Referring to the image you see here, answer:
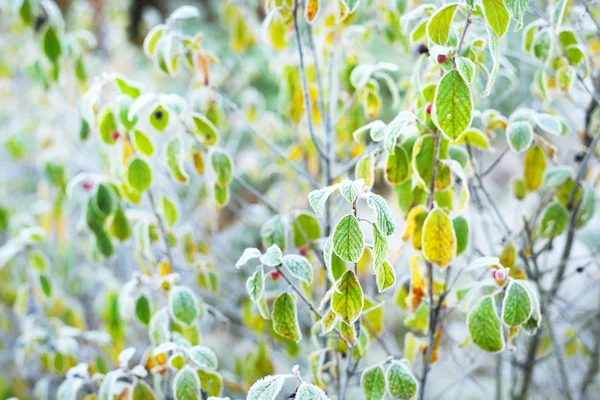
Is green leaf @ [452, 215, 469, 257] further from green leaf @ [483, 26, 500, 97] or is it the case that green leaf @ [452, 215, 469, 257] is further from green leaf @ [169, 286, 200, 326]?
green leaf @ [169, 286, 200, 326]

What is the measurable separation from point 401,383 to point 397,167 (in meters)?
0.29

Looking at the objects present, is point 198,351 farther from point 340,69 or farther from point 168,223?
point 340,69

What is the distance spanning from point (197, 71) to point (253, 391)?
637 millimetres

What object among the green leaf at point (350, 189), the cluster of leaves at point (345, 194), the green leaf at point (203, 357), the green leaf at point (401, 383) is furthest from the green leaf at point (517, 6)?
the green leaf at point (203, 357)

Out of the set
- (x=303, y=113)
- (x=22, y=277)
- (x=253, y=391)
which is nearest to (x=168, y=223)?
(x=303, y=113)

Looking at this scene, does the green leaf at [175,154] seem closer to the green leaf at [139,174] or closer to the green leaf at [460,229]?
the green leaf at [139,174]

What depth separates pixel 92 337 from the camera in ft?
4.03

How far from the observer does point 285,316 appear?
73 cm

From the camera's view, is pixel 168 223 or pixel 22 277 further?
pixel 22 277

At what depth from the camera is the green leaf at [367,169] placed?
2.40 feet

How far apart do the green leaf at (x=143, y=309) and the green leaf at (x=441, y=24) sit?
26.1 inches

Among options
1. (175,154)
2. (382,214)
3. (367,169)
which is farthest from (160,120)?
(382,214)

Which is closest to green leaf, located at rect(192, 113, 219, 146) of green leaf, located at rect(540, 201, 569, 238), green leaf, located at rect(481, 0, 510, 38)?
green leaf, located at rect(481, 0, 510, 38)

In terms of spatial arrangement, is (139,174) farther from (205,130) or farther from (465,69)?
(465,69)
